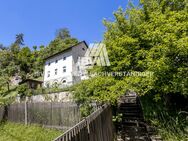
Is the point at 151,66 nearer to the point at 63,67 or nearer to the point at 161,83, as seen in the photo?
the point at 161,83

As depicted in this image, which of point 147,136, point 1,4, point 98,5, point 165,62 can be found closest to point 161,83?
point 165,62

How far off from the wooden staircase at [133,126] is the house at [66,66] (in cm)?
1330

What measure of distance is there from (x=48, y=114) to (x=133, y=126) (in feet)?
16.5

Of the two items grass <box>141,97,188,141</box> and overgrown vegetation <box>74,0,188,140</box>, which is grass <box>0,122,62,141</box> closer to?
overgrown vegetation <box>74,0,188,140</box>

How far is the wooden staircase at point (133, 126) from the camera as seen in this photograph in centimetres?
737

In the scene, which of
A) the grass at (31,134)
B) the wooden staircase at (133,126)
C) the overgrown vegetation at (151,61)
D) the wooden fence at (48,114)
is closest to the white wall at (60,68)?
the wooden fence at (48,114)

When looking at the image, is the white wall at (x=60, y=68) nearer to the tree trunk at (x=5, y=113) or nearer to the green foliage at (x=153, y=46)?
the tree trunk at (x=5, y=113)

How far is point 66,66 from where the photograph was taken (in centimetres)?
2536

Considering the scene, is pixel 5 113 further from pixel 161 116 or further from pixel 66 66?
pixel 66 66

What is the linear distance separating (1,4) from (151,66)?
8.42m

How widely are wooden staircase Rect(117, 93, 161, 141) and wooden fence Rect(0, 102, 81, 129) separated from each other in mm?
2482

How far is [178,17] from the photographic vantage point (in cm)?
781

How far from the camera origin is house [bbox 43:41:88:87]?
2453 cm

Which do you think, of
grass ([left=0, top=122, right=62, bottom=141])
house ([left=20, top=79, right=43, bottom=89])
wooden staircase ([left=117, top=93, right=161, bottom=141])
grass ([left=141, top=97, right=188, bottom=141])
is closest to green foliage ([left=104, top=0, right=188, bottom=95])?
grass ([left=141, top=97, right=188, bottom=141])
